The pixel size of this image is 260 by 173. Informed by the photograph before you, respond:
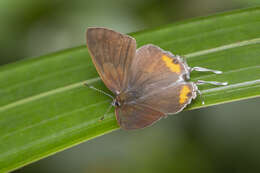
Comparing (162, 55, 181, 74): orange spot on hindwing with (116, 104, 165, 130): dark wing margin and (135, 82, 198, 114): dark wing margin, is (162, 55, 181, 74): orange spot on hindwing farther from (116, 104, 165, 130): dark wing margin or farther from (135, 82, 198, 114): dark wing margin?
(116, 104, 165, 130): dark wing margin

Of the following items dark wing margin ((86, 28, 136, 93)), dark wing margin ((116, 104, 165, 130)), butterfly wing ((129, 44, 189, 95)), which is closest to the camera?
dark wing margin ((116, 104, 165, 130))

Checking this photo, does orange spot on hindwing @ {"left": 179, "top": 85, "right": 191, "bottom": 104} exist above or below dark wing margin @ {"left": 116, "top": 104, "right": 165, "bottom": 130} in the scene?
above

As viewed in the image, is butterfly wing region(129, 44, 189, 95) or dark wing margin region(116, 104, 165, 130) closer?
dark wing margin region(116, 104, 165, 130)

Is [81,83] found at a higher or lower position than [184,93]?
higher

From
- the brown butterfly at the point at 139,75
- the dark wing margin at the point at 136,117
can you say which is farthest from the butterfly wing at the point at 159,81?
the dark wing margin at the point at 136,117

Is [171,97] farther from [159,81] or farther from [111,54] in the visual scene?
[111,54]

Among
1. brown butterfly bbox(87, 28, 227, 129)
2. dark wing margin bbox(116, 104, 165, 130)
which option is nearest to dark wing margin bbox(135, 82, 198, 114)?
brown butterfly bbox(87, 28, 227, 129)

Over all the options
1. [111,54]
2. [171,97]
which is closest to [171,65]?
[171,97]
